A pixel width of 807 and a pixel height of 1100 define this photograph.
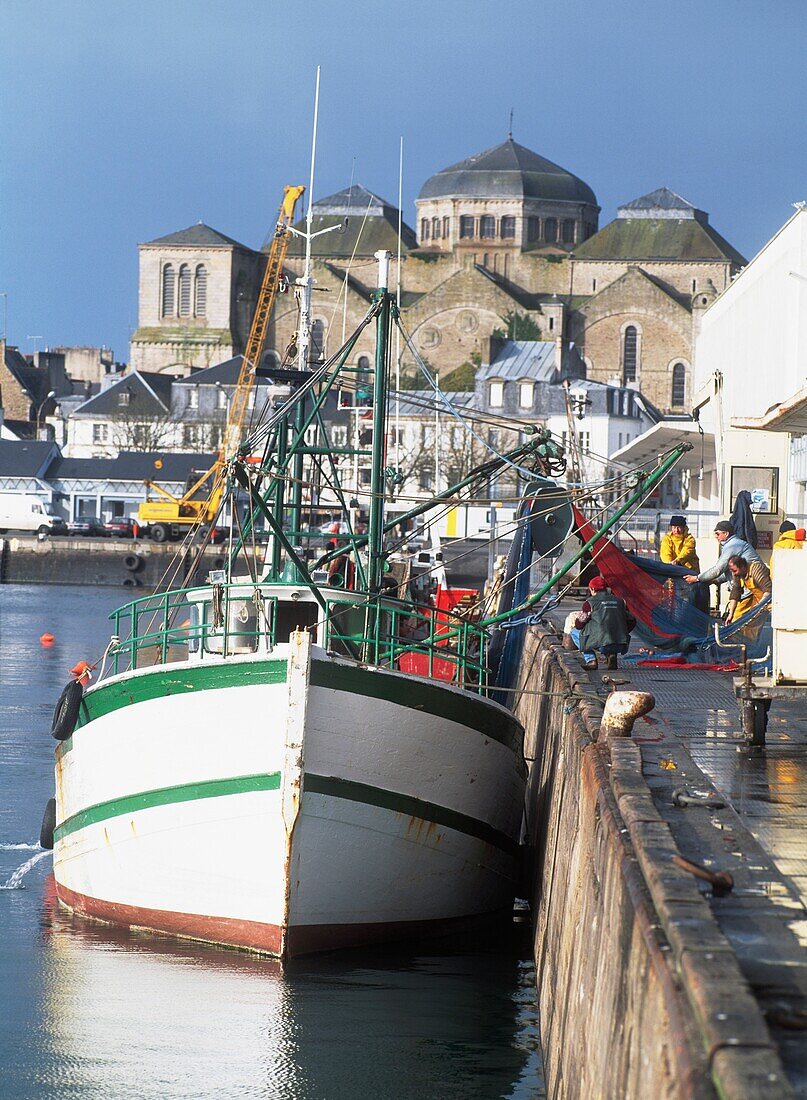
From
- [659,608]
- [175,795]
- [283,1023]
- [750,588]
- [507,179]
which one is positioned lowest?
[283,1023]

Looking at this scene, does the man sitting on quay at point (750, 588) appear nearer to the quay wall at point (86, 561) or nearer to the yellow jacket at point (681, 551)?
the yellow jacket at point (681, 551)

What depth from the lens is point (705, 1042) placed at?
4734mm

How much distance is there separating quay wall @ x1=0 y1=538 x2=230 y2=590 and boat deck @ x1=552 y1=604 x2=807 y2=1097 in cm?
5580

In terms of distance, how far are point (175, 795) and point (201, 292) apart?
11143cm

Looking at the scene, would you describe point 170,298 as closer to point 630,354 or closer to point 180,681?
point 630,354

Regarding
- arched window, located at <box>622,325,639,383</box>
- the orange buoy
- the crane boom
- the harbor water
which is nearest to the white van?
the crane boom

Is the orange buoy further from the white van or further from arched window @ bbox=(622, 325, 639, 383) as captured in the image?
arched window @ bbox=(622, 325, 639, 383)

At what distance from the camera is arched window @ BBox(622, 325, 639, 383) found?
11419 centimetres

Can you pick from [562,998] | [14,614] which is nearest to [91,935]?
[562,998]

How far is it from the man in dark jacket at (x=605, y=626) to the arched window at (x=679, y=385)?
100 m

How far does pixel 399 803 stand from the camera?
12375 mm

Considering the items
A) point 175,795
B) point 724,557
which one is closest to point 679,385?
point 724,557

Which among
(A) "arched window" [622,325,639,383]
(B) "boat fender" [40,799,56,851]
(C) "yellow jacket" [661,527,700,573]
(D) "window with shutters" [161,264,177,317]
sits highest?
(D) "window with shutters" [161,264,177,317]

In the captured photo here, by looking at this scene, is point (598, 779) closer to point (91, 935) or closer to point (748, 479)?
point (91, 935)
